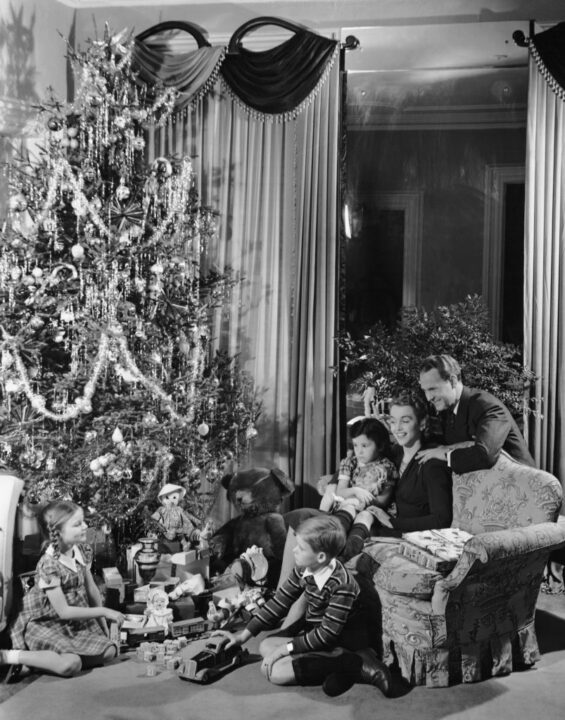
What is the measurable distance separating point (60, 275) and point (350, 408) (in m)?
2.42

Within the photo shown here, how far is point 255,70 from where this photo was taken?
6.15 meters

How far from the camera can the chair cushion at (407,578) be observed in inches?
158

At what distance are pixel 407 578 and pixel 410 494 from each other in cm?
81

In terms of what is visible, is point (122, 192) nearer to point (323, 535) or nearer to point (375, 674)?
point (323, 535)

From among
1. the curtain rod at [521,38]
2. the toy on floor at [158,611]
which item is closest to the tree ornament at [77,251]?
the toy on floor at [158,611]

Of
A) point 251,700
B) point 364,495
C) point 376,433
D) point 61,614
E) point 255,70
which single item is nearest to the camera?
point 251,700

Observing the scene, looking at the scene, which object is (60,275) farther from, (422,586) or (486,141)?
(486,141)

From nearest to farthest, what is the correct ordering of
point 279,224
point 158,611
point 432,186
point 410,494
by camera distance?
1. point 158,611
2. point 410,494
3. point 279,224
4. point 432,186

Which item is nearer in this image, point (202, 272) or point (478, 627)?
point (478, 627)

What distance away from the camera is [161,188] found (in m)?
5.73

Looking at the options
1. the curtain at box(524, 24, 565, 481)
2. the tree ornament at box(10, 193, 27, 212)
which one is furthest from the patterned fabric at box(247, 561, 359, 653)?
the tree ornament at box(10, 193, 27, 212)

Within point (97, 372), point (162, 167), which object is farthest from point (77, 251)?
point (162, 167)

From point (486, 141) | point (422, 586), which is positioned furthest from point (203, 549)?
point (486, 141)

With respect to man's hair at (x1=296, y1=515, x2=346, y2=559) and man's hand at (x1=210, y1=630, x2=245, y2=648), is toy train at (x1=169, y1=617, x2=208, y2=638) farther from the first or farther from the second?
man's hair at (x1=296, y1=515, x2=346, y2=559)
